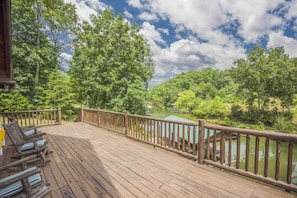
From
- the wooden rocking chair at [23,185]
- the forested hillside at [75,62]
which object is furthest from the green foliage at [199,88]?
the wooden rocking chair at [23,185]

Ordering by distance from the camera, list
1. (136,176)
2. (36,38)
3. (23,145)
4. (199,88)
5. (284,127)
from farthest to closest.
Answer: (199,88), (284,127), (36,38), (23,145), (136,176)

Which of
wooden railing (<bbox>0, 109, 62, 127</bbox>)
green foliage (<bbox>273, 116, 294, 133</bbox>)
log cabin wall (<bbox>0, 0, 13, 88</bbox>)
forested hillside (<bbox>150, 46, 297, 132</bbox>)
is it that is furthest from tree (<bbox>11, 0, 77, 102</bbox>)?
green foliage (<bbox>273, 116, 294, 133</bbox>)

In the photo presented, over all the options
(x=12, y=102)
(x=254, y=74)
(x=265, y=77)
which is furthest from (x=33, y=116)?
(x=265, y=77)

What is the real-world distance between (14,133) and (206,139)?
4.32 metres

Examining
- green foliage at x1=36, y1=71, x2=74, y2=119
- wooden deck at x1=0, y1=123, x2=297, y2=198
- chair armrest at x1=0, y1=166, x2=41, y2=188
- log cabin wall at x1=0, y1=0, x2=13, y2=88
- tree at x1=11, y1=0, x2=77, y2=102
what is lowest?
wooden deck at x1=0, y1=123, x2=297, y2=198

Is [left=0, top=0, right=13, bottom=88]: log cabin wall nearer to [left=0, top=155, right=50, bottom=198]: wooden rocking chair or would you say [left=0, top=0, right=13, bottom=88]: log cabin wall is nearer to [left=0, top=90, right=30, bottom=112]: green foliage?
[left=0, top=155, right=50, bottom=198]: wooden rocking chair

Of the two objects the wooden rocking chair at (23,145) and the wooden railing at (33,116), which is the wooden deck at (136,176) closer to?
the wooden rocking chair at (23,145)

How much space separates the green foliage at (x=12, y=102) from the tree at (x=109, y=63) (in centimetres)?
395

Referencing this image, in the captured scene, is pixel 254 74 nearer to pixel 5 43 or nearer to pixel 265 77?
pixel 265 77

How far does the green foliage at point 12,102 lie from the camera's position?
33.7ft

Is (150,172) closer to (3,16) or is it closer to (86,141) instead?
(86,141)

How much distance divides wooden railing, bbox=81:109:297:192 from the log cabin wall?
309 cm

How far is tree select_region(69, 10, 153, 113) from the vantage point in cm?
1299

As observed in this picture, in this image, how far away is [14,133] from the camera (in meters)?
3.24
